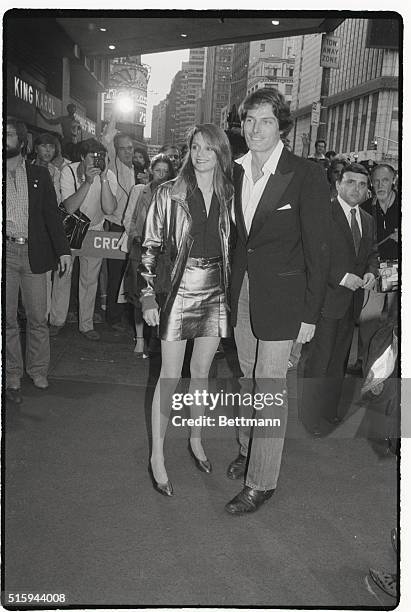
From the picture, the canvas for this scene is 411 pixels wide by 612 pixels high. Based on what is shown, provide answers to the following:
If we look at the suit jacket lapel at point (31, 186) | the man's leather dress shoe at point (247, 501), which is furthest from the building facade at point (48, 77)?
the man's leather dress shoe at point (247, 501)

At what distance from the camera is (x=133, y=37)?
8.58ft

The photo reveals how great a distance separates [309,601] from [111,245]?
2896 mm

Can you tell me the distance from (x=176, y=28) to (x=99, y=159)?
1.58m

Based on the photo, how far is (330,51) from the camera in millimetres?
2682

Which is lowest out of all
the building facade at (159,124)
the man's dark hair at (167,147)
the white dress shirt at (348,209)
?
the white dress shirt at (348,209)

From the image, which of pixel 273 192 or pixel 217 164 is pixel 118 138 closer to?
pixel 217 164

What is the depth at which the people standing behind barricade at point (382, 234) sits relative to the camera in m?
2.57

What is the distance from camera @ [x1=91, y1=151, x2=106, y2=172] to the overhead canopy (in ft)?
3.75

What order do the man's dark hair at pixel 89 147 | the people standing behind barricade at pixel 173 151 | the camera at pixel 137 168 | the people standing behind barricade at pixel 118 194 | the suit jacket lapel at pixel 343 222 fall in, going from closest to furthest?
the people standing behind barricade at pixel 173 151 → the people standing behind barricade at pixel 118 194 → the suit jacket lapel at pixel 343 222 → the man's dark hair at pixel 89 147 → the camera at pixel 137 168

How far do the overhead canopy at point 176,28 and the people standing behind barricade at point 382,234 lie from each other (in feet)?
2.04

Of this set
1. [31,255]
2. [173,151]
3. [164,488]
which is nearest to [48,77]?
[173,151]

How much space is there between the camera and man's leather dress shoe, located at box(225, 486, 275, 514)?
287cm

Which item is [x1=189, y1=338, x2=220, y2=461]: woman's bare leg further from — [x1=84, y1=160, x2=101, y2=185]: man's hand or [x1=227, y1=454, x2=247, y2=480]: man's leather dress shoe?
[x1=84, y1=160, x2=101, y2=185]: man's hand

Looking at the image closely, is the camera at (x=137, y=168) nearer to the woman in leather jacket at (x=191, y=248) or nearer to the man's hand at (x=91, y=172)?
the man's hand at (x=91, y=172)
